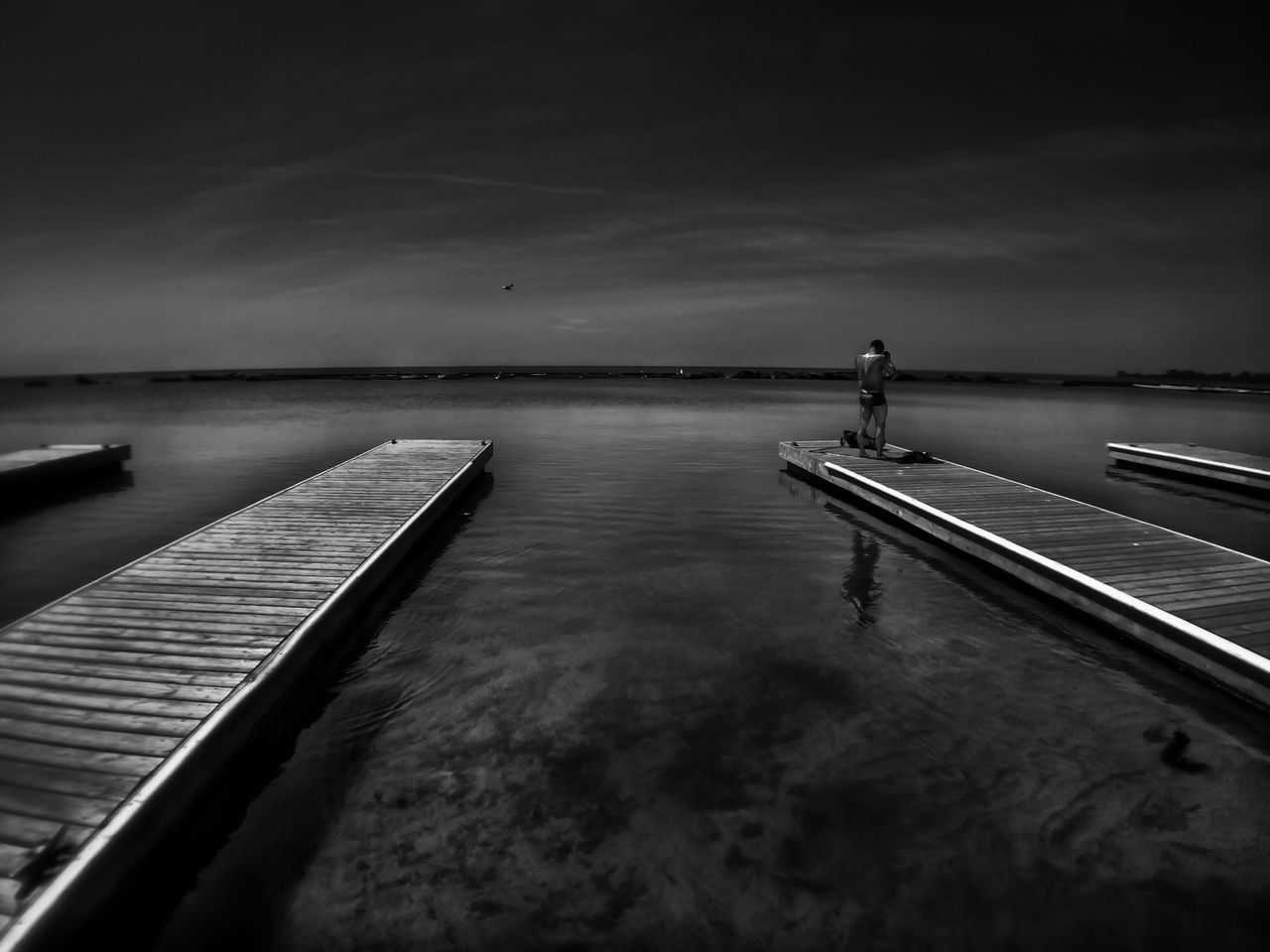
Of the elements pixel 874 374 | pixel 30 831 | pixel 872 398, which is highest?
pixel 874 374

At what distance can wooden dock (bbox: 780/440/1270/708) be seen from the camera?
5684mm

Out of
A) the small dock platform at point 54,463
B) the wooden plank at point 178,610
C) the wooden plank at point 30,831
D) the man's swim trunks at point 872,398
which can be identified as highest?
the man's swim trunks at point 872,398

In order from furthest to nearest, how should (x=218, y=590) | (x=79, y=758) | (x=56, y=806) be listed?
(x=218, y=590), (x=79, y=758), (x=56, y=806)

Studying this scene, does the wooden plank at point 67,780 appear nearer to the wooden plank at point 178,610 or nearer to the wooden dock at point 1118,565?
the wooden plank at point 178,610

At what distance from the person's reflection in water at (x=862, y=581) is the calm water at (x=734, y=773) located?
60 millimetres

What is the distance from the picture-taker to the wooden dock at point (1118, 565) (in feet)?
18.6

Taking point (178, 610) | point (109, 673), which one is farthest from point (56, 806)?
point (178, 610)

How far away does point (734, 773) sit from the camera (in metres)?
4.86

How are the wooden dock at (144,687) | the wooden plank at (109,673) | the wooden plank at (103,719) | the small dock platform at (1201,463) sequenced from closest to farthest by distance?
the wooden dock at (144,687) → the wooden plank at (103,719) → the wooden plank at (109,673) → the small dock platform at (1201,463)

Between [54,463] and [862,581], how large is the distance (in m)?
18.5

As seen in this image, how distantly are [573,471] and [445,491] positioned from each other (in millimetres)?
7159

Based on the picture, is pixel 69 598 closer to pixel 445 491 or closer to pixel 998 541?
pixel 445 491

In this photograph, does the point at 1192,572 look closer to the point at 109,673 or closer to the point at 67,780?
the point at 67,780

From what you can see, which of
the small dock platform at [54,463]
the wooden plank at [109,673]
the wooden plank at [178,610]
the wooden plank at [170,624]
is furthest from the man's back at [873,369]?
the small dock platform at [54,463]
